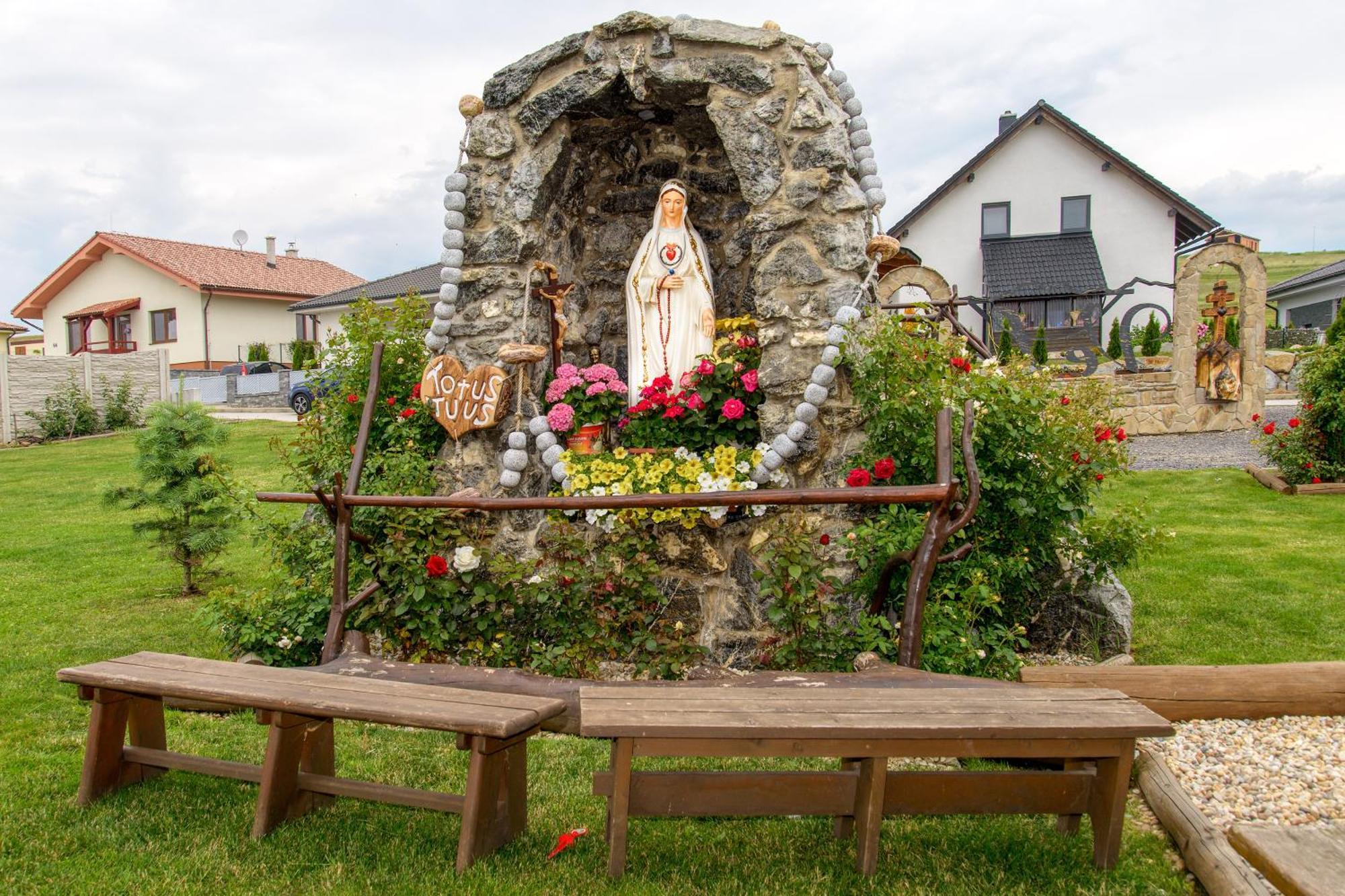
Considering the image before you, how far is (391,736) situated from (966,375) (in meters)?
3.36

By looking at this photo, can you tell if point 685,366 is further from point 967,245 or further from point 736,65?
point 967,245

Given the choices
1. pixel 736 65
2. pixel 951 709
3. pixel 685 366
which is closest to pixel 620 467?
pixel 685 366

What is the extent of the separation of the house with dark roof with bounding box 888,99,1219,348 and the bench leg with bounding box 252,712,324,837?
A: 20.5 m

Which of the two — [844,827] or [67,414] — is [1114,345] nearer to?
[844,827]

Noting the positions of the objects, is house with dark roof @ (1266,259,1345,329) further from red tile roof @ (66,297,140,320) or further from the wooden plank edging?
red tile roof @ (66,297,140,320)

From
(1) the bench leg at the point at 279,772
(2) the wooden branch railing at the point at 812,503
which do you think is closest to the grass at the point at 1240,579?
(2) the wooden branch railing at the point at 812,503

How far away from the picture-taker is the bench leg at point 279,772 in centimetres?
321

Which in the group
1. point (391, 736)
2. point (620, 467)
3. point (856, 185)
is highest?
point (856, 185)

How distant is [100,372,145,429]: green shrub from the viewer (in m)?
18.2

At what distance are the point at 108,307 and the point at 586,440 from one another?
27822 millimetres

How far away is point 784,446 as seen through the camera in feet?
16.7

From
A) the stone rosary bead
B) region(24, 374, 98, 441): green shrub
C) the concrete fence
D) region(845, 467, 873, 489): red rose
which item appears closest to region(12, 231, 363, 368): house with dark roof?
the concrete fence

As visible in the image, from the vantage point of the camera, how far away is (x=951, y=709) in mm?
2947

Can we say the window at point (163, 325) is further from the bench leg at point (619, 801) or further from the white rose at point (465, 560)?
the bench leg at point (619, 801)
